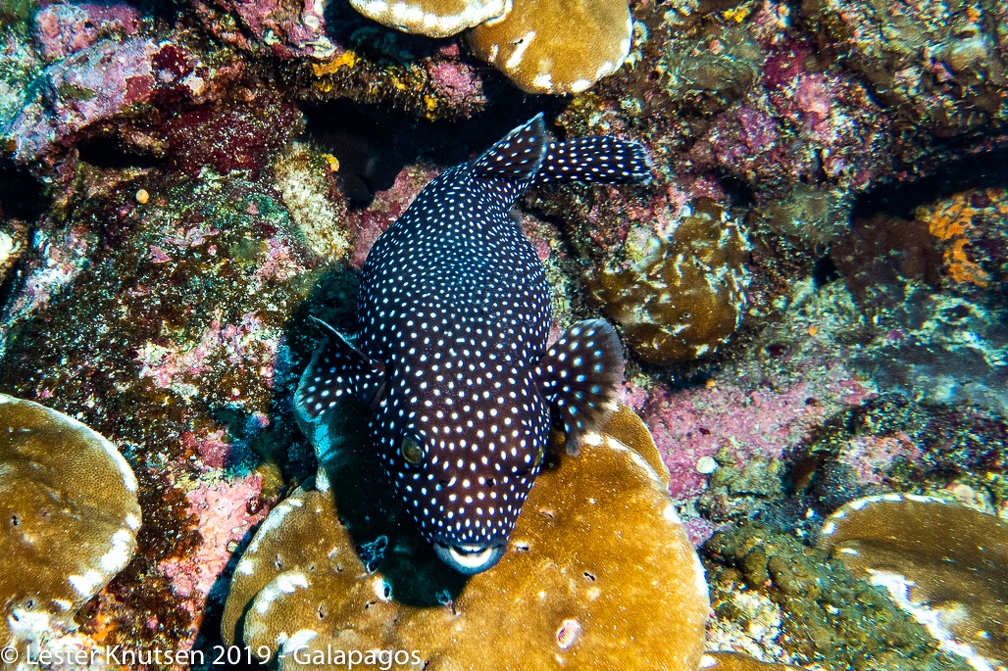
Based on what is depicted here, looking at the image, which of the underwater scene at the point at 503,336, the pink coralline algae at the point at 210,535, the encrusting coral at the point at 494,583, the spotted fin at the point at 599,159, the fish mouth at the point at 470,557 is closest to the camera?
the fish mouth at the point at 470,557

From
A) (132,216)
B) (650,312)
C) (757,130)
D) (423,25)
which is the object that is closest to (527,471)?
(650,312)

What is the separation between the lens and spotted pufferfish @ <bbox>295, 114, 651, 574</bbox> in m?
3.38

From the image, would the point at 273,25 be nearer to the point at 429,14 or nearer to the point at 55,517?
the point at 429,14

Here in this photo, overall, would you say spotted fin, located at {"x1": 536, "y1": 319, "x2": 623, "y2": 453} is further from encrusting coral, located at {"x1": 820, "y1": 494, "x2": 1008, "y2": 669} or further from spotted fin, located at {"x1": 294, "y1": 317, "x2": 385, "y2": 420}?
encrusting coral, located at {"x1": 820, "y1": 494, "x2": 1008, "y2": 669}

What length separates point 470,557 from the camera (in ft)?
10.8

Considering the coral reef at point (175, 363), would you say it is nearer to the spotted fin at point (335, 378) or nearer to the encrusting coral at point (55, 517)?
the encrusting coral at point (55, 517)

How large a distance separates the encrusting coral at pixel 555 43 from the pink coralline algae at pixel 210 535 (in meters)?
5.07

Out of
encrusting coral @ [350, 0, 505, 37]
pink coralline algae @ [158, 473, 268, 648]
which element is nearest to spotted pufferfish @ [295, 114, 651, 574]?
pink coralline algae @ [158, 473, 268, 648]

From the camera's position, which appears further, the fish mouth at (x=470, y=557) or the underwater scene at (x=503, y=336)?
the underwater scene at (x=503, y=336)

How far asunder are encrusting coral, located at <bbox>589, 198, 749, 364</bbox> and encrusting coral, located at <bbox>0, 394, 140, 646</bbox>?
550 cm

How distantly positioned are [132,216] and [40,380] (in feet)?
5.99

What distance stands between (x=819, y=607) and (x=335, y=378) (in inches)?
167

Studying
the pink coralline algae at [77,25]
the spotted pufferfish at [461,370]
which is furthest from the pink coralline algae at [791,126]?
the pink coralline algae at [77,25]

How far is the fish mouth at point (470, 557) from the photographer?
327 cm
